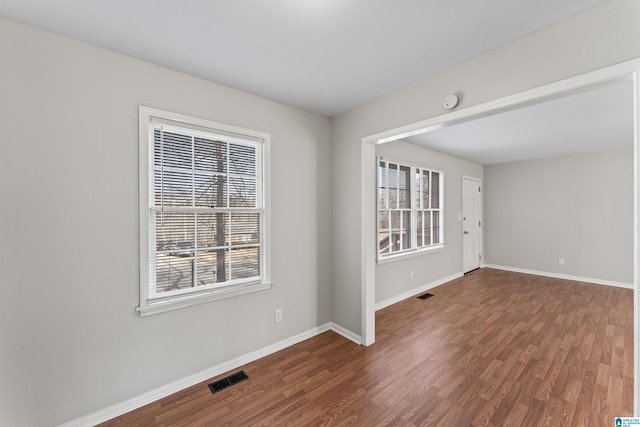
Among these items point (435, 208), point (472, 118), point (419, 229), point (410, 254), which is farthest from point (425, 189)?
point (472, 118)

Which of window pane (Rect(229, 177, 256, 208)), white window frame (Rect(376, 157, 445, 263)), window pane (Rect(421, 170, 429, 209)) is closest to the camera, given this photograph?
window pane (Rect(229, 177, 256, 208))

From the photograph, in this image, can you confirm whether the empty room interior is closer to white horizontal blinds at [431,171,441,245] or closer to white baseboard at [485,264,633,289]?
white horizontal blinds at [431,171,441,245]

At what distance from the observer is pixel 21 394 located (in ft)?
5.08

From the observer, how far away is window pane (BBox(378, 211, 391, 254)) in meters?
3.85

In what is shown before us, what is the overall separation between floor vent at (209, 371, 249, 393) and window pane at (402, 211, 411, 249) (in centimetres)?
298

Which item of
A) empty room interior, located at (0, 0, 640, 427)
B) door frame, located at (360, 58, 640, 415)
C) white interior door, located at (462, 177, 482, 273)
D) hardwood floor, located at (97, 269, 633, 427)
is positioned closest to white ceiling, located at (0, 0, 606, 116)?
empty room interior, located at (0, 0, 640, 427)

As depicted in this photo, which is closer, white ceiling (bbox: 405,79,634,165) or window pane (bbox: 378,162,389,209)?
white ceiling (bbox: 405,79,634,165)

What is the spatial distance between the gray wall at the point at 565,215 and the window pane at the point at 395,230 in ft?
11.9

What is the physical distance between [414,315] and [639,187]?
8.87 ft

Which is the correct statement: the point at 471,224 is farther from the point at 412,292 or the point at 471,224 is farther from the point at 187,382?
the point at 187,382

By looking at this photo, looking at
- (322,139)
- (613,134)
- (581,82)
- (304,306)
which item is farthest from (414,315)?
(613,134)

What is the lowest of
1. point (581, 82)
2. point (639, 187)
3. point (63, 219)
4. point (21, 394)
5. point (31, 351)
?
point (21, 394)

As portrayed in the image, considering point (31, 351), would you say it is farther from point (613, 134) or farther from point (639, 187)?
point (613, 134)

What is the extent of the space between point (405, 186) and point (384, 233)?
936mm
